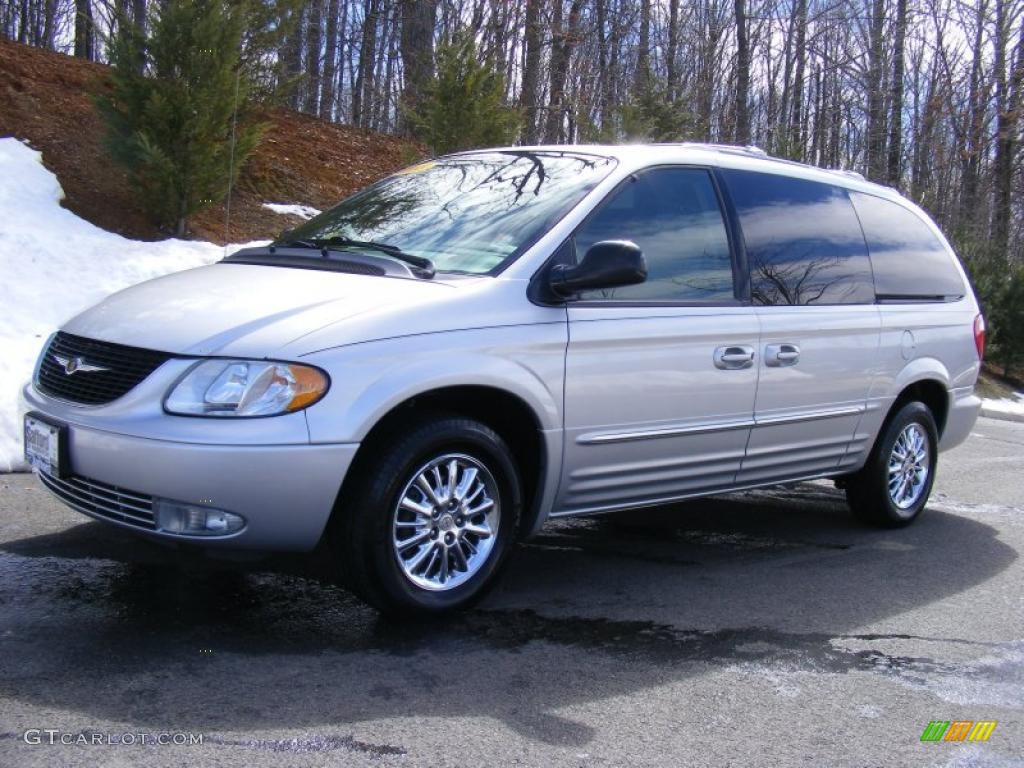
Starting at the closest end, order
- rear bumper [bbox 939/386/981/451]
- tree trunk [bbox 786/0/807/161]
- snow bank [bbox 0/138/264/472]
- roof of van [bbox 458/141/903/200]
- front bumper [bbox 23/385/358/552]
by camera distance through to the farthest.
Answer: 1. front bumper [bbox 23/385/358/552]
2. roof of van [bbox 458/141/903/200]
3. rear bumper [bbox 939/386/981/451]
4. snow bank [bbox 0/138/264/472]
5. tree trunk [bbox 786/0/807/161]

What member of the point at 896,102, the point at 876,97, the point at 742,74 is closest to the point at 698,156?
the point at 742,74

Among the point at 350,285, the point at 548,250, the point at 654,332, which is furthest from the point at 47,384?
the point at 654,332

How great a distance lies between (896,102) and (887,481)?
78.3ft

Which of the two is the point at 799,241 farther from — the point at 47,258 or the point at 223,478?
the point at 47,258

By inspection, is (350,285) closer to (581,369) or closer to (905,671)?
(581,369)

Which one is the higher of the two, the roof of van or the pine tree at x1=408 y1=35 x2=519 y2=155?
the pine tree at x1=408 y1=35 x2=519 y2=155

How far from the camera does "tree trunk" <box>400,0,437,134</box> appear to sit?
842 inches

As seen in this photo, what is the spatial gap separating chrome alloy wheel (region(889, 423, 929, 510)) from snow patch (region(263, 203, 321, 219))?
27.8 feet

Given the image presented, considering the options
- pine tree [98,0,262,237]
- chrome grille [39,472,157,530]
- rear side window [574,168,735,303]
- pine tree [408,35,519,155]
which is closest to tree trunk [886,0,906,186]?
pine tree [408,35,519,155]

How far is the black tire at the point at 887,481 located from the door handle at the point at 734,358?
148cm

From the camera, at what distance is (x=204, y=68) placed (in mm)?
11344

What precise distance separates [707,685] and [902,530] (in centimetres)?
306

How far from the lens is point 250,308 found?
12.8ft

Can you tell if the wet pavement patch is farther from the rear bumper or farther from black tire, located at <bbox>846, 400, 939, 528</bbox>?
the rear bumper
